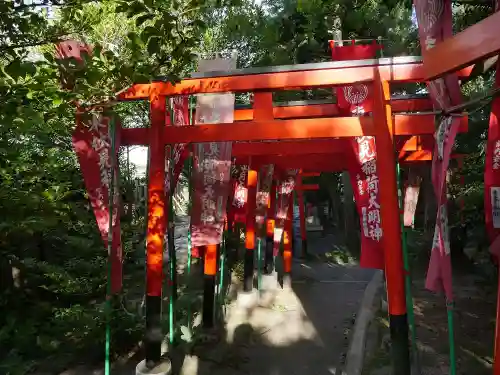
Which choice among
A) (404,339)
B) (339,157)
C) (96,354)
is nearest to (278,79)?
(404,339)

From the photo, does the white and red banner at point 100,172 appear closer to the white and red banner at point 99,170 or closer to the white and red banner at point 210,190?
the white and red banner at point 99,170

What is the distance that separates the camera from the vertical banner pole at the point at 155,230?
211 inches

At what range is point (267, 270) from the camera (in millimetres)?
12469

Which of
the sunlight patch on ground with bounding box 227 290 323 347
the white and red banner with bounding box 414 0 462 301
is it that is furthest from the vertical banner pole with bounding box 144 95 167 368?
the white and red banner with bounding box 414 0 462 301

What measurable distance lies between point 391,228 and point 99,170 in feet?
10.5

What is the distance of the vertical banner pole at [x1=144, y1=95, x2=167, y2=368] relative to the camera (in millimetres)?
5355

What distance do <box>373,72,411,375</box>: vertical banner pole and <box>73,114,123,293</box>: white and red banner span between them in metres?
2.92

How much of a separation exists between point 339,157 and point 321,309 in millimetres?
3911

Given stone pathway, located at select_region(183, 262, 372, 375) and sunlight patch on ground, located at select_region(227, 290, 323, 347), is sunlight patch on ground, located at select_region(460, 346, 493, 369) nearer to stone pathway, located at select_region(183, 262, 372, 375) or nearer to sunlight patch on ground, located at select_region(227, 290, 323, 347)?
stone pathway, located at select_region(183, 262, 372, 375)

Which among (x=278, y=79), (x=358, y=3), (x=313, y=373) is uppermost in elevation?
(x=358, y=3)

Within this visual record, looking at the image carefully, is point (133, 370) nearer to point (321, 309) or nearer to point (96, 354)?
point (96, 354)

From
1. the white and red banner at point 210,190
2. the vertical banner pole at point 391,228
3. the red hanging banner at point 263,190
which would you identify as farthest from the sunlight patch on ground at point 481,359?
the red hanging banner at point 263,190

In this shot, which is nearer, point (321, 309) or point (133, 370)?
point (133, 370)

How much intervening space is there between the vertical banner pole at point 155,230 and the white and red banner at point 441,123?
3039mm
